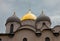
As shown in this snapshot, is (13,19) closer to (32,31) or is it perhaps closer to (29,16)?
(29,16)

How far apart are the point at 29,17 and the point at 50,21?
342 centimetres

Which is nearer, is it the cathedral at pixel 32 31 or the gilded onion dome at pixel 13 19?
the cathedral at pixel 32 31

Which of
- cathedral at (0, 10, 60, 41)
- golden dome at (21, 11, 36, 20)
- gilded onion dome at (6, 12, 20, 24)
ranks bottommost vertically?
cathedral at (0, 10, 60, 41)

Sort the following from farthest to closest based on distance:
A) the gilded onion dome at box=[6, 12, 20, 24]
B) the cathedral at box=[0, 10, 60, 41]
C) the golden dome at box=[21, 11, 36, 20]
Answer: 1. the golden dome at box=[21, 11, 36, 20]
2. the gilded onion dome at box=[6, 12, 20, 24]
3. the cathedral at box=[0, 10, 60, 41]

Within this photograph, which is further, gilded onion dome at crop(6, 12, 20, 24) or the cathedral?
gilded onion dome at crop(6, 12, 20, 24)

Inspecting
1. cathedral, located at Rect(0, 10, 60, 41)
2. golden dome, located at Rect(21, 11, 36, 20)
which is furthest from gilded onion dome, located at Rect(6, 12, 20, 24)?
golden dome, located at Rect(21, 11, 36, 20)

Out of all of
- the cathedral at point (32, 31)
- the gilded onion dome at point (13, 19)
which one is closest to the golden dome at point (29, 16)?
the cathedral at point (32, 31)

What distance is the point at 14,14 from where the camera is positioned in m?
A: 29.1

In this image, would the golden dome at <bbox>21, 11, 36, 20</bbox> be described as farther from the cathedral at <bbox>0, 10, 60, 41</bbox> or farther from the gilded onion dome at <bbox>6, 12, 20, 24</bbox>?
the gilded onion dome at <bbox>6, 12, 20, 24</bbox>

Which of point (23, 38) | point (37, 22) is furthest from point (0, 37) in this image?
point (37, 22)

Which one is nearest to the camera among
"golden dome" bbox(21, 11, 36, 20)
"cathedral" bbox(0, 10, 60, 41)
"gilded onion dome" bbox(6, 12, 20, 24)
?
"cathedral" bbox(0, 10, 60, 41)

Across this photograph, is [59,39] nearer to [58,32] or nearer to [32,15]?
[58,32]

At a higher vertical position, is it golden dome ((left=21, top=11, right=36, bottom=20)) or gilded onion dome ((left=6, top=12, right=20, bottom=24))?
golden dome ((left=21, top=11, right=36, bottom=20))

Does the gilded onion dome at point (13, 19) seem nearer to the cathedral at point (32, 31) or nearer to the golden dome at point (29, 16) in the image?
the cathedral at point (32, 31)
